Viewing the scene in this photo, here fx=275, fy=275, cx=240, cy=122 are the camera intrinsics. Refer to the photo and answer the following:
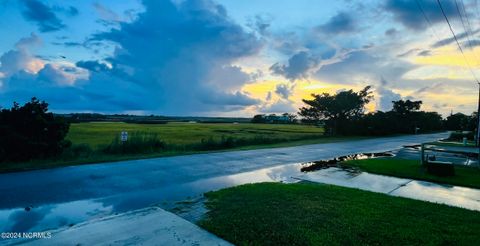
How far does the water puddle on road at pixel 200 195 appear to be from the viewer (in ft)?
15.3

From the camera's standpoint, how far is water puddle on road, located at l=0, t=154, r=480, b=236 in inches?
183

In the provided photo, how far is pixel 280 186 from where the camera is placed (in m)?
6.70

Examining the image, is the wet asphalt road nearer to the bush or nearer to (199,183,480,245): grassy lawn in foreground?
(199,183,480,245): grassy lawn in foreground

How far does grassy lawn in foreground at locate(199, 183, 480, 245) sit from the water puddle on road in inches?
29.0

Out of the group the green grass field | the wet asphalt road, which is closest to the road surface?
the wet asphalt road

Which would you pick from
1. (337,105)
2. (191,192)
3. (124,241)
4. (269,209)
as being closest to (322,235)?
(269,209)

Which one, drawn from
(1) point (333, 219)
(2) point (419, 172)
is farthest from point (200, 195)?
(2) point (419, 172)

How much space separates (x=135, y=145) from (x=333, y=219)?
1166cm

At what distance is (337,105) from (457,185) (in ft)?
90.1

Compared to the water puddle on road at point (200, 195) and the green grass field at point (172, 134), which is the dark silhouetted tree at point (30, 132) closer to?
the green grass field at point (172, 134)

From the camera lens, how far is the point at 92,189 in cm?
662

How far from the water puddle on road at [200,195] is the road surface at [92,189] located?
14mm

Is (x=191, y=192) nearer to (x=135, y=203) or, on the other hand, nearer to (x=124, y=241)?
(x=135, y=203)

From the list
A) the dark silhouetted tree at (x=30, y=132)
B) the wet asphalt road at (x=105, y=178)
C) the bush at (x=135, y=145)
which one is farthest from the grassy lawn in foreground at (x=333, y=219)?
the bush at (x=135, y=145)
